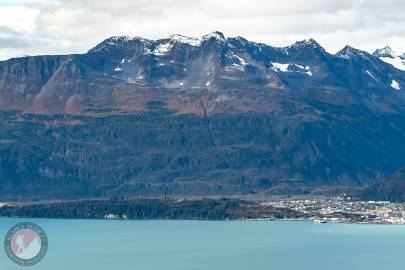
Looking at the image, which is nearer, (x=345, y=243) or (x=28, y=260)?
(x=28, y=260)

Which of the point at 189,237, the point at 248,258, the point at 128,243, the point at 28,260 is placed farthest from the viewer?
the point at 189,237

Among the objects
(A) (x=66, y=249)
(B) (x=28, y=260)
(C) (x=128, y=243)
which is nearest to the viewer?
(B) (x=28, y=260)

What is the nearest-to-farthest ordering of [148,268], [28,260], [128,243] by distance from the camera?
[28,260]
[148,268]
[128,243]

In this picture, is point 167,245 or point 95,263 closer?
point 95,263

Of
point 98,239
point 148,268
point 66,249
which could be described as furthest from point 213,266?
point 98,239

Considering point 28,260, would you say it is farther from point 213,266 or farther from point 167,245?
point 167,245

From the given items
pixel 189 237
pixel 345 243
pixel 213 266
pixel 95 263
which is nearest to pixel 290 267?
pixel 213 266

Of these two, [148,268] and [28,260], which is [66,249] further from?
[28,260]
